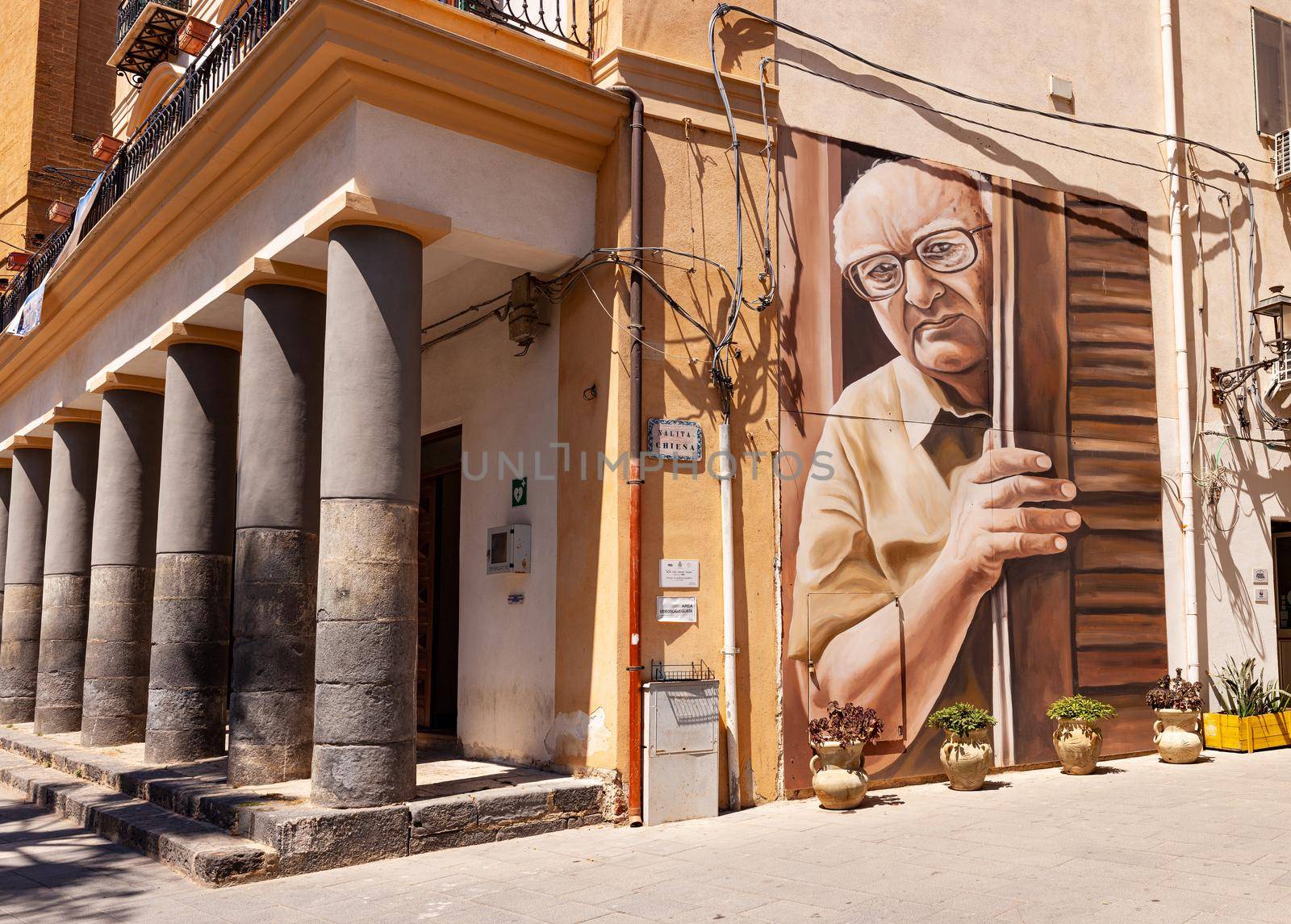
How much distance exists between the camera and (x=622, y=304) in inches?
334

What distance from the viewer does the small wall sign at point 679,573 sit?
8383 millimetres

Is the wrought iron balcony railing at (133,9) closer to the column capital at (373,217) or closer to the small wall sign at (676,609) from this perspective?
the column capital at (373,217)

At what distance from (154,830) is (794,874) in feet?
13.9

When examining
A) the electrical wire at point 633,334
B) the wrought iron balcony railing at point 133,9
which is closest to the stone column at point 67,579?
the wrought iron balcony railing at point 133,9

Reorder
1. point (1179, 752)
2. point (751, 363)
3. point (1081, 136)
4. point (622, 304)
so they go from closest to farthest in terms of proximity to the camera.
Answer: point (622, 304) → point (751, 363) → point (1179, 752) → point (1081, 136)

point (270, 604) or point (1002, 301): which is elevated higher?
point (1002, 301)

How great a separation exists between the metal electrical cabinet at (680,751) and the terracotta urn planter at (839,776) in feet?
2.76

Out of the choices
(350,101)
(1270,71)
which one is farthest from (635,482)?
(1270,71)

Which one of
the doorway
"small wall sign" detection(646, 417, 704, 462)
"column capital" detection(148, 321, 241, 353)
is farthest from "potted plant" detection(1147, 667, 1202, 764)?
"column capital" detection(148, 321, 241, 353)

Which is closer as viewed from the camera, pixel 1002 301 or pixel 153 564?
pixel 1002 301

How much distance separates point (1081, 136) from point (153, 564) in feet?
35.9

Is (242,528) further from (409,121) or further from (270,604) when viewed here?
(409,121)

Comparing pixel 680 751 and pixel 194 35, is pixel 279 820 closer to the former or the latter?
pixel 680 751

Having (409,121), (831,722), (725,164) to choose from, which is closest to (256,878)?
(831,722)
